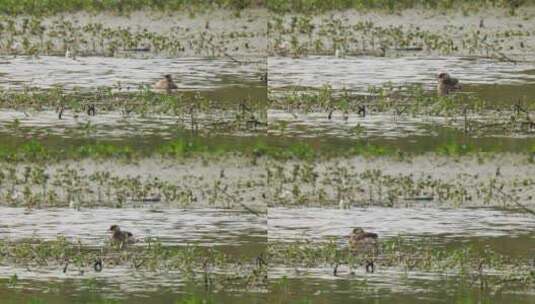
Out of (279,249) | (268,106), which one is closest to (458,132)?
(268,106)

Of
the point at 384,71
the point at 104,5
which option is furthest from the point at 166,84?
the point at 104,5

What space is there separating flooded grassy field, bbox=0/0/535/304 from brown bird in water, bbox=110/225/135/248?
0.02m

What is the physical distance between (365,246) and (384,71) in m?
4.92

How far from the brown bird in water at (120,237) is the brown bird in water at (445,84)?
14.6ft

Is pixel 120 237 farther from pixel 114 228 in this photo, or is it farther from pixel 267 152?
pixel 267 152

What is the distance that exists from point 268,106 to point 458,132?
76.5 inches

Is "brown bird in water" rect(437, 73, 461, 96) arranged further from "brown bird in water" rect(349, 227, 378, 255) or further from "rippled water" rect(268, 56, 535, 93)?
"brown bird in water" rect(349, 227, 378, 255)

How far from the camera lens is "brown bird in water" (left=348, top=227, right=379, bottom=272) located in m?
17.4

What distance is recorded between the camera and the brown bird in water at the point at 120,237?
17.6m

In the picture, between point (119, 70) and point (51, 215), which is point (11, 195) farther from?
point (119, 70)

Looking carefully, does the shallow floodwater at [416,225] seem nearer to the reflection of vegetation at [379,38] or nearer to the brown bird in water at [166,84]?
the brown bird in water at [166,84]

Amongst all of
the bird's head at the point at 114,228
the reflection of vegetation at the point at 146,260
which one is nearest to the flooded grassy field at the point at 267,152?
the reflection of vegetation at the point at 146,260

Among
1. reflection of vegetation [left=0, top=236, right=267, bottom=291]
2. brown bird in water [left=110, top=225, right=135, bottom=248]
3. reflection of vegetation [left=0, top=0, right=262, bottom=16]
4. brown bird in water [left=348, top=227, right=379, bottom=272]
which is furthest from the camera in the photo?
reflection of vegetation [left=0, top=0, right=262, bottom=16]

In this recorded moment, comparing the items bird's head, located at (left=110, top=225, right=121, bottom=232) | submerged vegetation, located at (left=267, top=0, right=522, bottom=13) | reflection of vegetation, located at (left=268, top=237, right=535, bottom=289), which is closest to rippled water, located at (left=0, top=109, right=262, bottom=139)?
bird's head, located at (left=110, top=225, right=121, bottom=232)
